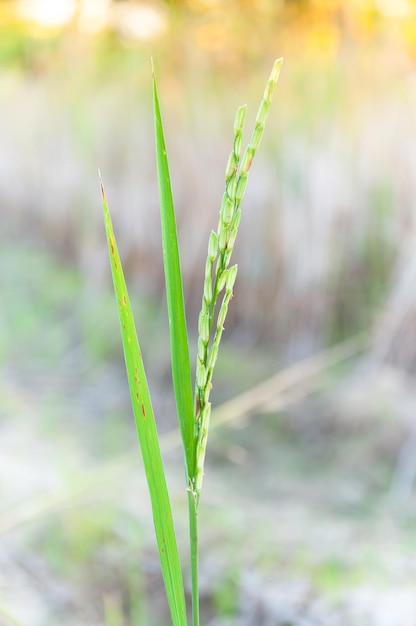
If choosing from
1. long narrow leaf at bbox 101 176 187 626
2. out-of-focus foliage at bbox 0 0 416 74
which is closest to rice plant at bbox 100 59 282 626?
long narrow leaf at bbox 101 176 187 626

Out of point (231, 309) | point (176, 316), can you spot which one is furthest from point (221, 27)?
point (176, 316)

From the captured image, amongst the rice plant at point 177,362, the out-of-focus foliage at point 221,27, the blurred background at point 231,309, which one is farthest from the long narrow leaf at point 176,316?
the out-of-focus foliage at point 221,27

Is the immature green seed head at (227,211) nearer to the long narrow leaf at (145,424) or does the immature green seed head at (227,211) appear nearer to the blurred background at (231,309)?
the long narrow leaf at (145,424)

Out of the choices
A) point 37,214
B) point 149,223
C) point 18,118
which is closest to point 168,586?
point 149,223

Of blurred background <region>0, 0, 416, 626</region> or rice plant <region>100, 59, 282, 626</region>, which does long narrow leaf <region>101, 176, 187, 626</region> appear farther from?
blurred background <region>0, 0, 416, 626</region>

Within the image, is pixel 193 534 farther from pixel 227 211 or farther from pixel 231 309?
pixel 231 309

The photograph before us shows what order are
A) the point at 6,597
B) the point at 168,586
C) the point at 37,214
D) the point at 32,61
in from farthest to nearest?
1. the point at 32,61
2. the point at 37,214
3. the point at 6,597
4. the point at 168,586

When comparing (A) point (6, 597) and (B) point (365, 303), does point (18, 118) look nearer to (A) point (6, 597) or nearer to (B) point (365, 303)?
(B) point (365, 303)
